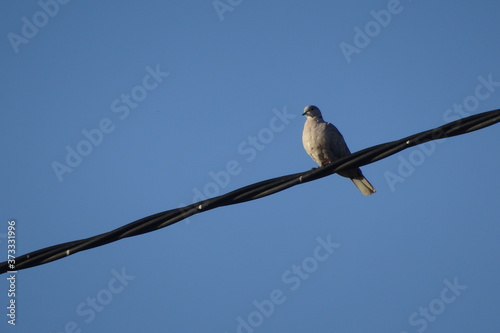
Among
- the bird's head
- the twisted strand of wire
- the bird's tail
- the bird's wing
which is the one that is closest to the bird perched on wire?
the bird's wing

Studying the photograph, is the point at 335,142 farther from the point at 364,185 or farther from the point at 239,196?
the point at 239,196

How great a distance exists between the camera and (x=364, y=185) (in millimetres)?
6961

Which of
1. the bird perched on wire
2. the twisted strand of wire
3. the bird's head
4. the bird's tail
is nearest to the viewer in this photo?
the twisted strand of wire

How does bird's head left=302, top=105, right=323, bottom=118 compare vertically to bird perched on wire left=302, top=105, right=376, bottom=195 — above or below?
above

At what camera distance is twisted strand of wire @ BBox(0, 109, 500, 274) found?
407 cm

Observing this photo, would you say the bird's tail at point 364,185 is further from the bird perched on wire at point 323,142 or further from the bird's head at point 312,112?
the bird's head at point 312,112

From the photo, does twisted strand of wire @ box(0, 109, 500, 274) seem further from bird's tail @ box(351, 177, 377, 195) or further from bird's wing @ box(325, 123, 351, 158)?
bird's wing @ box(325, 123, 351, 158)

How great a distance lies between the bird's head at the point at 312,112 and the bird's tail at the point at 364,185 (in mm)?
1437

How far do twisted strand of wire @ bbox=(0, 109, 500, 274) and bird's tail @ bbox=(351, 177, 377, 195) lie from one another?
261 cm

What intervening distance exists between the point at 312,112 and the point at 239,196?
4.09 m

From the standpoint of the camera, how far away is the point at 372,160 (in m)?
4.26

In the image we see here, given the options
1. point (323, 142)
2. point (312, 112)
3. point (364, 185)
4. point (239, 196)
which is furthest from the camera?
point (312, 112)

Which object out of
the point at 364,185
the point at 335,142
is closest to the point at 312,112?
the point at 335,142

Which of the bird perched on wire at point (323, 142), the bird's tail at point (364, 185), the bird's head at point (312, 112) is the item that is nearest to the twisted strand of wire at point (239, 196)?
the bird's tail at point (364, 185)
